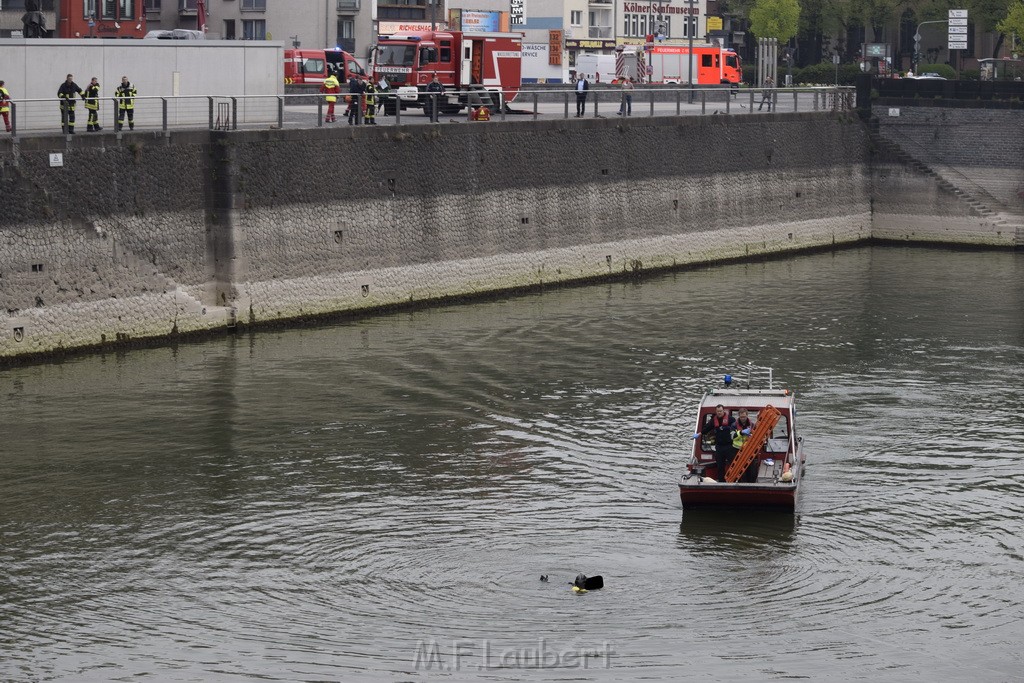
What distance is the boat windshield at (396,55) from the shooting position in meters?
53.9

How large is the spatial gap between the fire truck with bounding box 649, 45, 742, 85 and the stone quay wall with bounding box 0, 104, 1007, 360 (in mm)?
34605

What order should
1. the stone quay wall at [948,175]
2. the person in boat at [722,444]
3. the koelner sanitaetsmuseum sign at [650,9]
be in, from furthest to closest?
the koelner sanitaetsmuseum sign at [650,9]
the stone quay wall at [948,175]
the person in boat at [722,444]

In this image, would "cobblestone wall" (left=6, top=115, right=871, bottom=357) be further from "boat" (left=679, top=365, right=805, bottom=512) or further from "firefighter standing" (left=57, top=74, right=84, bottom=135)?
"boat" (left=679, top=365, right=805, bottom=512)

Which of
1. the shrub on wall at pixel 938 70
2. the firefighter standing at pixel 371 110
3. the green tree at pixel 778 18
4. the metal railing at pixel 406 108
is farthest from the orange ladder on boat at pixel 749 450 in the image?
the green tree at pixel 778 18

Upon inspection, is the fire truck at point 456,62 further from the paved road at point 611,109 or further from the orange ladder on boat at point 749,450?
the orange ladder on boat at point 749,450

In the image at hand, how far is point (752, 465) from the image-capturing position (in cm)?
→ 2339

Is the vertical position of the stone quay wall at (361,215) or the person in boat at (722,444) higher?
the stone quay wall at (361,215)

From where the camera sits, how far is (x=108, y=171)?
34.3 metres

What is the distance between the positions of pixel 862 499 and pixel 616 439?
5058 millimetres

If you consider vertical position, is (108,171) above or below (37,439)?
above

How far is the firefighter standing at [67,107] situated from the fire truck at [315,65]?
28697mm

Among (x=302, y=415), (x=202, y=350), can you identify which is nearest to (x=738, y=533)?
(x=302, y=415)

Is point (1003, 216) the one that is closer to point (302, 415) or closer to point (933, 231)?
point (933, 231)

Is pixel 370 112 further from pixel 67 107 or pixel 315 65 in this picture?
pixel 315 65
